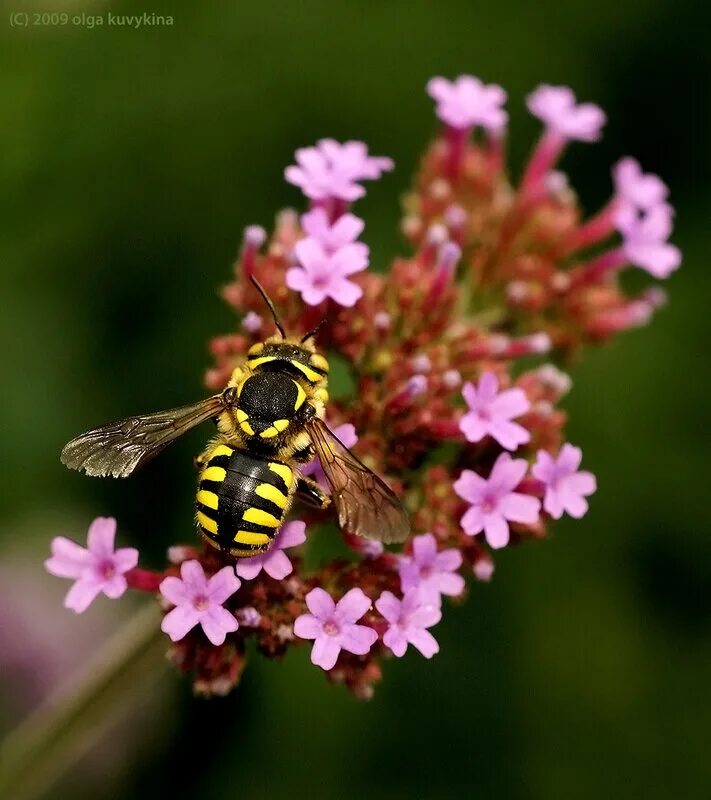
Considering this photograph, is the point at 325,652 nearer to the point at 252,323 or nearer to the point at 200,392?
the point at 252,323

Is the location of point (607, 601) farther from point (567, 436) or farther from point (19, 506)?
point (19, 506)

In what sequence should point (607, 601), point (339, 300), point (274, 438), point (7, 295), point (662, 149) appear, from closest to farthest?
point (274, 438) < point (339, 300) < point (7, 295) < point (607, 601) < point (662, 149)

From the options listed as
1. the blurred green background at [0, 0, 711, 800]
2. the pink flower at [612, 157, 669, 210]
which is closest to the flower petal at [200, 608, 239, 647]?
the blurred green background at [0, 0, 711, 800]

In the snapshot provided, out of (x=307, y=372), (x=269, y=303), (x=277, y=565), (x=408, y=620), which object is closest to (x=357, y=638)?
(x=408, y=620)

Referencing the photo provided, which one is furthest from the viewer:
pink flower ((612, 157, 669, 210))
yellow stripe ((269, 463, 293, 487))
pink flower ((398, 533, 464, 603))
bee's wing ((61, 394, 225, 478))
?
pink flower ((612, 157, 669, 210))

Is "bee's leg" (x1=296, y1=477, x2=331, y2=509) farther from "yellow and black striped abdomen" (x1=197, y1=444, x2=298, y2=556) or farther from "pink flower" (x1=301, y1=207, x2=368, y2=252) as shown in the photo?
"pink flower" (x1=301, y1=207, x2=368, y2=252)

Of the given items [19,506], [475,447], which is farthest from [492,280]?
[19,506]
